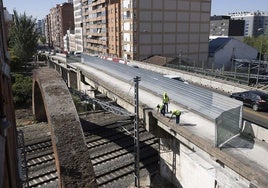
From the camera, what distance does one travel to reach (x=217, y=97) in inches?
596

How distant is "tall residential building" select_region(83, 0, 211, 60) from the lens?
221ft

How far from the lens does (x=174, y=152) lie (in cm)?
1717

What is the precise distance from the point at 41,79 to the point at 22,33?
46670 mm

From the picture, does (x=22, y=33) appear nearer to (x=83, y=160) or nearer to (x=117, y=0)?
(x=117, y=0)

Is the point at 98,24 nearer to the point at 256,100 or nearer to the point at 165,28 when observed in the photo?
the point at 165,28

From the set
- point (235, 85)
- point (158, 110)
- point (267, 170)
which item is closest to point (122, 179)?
point (158, 110)

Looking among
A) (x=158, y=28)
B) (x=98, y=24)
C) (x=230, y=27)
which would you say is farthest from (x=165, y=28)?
(x=230, y=27)

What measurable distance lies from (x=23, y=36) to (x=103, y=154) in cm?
4655

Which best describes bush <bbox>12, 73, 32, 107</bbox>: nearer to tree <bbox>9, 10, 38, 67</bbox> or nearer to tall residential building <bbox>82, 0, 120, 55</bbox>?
tree <bbox>9, 10, 38, 67</bbox>

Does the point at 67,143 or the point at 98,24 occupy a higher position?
the point at 98,24

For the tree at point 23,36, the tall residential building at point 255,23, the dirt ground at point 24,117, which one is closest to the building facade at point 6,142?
the dirt ground at point 24,117

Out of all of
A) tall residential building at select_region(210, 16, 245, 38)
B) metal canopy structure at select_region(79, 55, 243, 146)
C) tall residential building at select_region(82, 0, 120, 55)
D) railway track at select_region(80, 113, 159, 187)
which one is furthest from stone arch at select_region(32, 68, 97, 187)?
tall residential building at select_region(210, 16, 245, 38)

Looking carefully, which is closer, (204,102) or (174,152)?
(204,102)

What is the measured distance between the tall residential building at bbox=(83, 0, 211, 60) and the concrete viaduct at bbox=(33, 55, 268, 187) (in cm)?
4851
